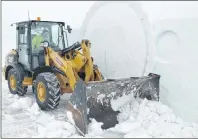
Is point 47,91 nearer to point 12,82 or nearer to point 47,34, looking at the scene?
point 47,34

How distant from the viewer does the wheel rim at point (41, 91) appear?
18.2ft

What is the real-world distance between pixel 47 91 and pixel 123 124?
1.71 m

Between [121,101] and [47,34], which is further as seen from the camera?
[47,34]

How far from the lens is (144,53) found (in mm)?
6809

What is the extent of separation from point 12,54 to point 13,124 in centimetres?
277

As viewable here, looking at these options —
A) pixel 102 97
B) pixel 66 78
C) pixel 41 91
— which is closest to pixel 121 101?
pixel 102 97

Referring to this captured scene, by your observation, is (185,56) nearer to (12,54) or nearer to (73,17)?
(12,54)

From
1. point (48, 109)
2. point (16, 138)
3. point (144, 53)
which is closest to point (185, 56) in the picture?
point (144, 53)

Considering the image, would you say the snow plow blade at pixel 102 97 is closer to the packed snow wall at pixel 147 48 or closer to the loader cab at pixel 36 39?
the packed snow wall at pixel 147 48

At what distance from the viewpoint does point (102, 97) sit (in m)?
4.72

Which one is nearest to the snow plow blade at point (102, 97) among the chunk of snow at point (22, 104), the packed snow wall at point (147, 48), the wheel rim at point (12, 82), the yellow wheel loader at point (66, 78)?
the yellow wheel loader at point (66, 78)

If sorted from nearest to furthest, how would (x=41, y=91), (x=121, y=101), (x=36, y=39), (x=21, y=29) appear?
1. (x=121, y=101)
2. (x=41, y=91)
3. (x=36, y=39)
4. (x=21, y=29)

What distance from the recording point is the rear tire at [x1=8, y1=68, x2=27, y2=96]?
6.65 metres

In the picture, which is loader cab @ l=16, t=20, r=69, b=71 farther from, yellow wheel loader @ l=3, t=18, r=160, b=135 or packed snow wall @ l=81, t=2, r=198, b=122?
packed snow wall @ l=81, t=2, r=198, b=122
